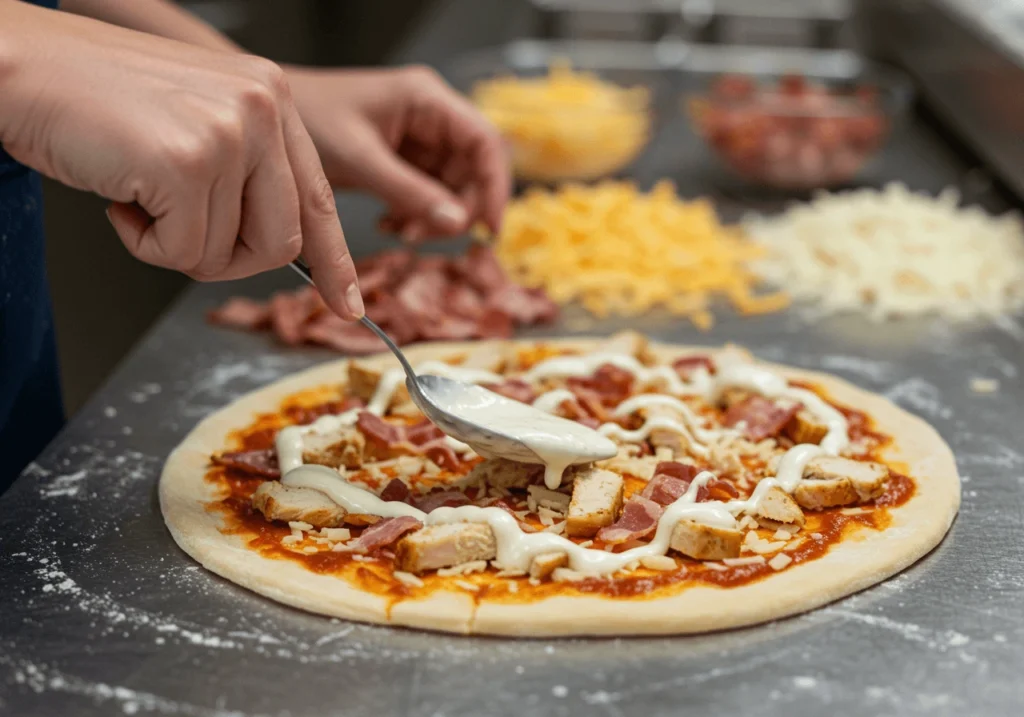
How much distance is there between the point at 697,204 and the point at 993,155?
3.07 ft

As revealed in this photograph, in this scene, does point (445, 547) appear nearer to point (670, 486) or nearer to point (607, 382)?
point (670, 486)

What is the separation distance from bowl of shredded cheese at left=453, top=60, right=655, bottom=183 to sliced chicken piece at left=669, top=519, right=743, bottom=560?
7.72ft

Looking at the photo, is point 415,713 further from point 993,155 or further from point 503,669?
point 993,155

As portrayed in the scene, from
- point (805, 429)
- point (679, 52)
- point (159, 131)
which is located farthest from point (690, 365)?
point (679, 52)

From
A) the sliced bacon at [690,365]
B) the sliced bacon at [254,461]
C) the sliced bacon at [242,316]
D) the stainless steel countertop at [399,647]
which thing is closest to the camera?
the stainless steel countertop at [399,647]

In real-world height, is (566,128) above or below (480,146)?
below

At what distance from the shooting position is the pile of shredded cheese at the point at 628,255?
3.20 meters

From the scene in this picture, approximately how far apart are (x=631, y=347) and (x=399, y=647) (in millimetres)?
1134

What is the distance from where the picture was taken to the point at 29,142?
165cm

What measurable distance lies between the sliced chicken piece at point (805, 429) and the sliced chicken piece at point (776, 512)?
0.30m

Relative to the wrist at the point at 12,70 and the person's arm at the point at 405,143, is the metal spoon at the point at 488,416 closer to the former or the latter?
the wrist at the point at 12,70

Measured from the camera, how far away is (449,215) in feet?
9.91

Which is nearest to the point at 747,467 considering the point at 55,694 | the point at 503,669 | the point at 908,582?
the point at 908,582

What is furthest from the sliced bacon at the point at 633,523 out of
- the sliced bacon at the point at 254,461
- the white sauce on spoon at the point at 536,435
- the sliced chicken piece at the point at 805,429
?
the sliced bacon at the point at 254,461
